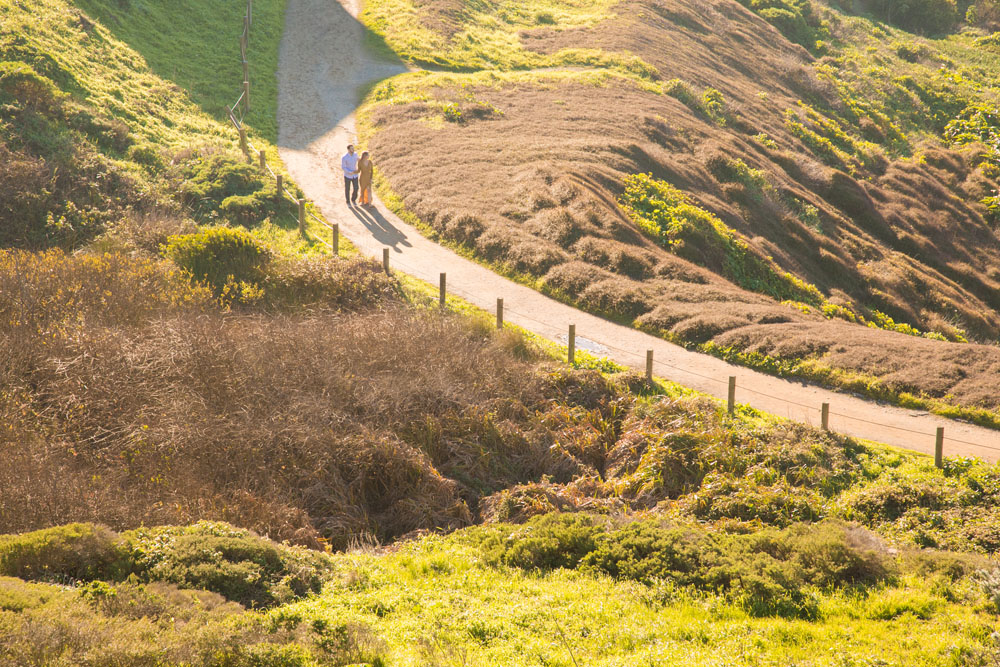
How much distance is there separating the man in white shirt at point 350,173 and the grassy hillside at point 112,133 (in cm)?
258

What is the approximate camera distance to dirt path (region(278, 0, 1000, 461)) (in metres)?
14.8

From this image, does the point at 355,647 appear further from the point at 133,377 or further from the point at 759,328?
the point at 759,328

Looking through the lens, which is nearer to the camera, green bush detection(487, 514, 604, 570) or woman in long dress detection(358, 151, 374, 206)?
green bush detection(487, 514, 604, 570)

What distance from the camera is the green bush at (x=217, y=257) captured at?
18328 millimetres

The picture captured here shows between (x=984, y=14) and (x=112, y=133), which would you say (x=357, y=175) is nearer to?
(x=112, y=133)

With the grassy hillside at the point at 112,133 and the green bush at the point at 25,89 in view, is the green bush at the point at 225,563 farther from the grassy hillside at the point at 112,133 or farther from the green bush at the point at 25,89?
the green bush at the point at 25,89

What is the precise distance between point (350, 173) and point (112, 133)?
7652 mm

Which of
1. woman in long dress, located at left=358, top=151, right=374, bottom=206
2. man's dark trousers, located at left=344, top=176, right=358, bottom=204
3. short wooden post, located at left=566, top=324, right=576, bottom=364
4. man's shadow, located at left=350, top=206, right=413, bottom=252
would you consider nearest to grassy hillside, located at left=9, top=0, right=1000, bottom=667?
short wooden post, located at left=566, top=324, right=576, bottom=364

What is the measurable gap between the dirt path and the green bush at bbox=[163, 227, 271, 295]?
4073mm

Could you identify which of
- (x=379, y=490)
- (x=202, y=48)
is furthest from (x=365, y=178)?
(x=202, y=48)

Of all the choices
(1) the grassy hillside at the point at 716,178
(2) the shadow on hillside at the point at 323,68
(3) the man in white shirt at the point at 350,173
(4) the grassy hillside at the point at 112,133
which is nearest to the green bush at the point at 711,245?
(1) the grassy hillside at the point at 716,178

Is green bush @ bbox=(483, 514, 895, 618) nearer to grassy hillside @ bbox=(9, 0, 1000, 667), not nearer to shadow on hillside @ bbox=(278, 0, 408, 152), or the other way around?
grassy hillside @ bbox=(9, 0, 1000, 667)

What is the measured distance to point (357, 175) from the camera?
25922mm

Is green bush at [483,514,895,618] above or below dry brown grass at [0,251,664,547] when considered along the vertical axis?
below
